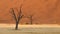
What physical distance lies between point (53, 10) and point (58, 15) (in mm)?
117

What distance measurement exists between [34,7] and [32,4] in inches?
2.3

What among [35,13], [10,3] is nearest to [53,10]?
[35,13]

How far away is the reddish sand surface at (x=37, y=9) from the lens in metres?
2.78

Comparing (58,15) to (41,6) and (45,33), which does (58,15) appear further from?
(45,33)

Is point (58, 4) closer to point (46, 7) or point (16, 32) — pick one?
point (46, 7)

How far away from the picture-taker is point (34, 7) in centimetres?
279

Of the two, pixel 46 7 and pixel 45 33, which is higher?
pixel 46 7

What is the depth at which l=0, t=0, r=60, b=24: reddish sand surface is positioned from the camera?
278 centimetres

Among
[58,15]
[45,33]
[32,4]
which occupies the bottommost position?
[45,33]

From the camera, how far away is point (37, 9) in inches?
110

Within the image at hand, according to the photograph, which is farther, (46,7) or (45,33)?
(46,7)

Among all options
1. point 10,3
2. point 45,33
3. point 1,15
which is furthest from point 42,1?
point 45,33

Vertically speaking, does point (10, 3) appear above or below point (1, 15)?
above

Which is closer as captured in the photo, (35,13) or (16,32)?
(16,32)
